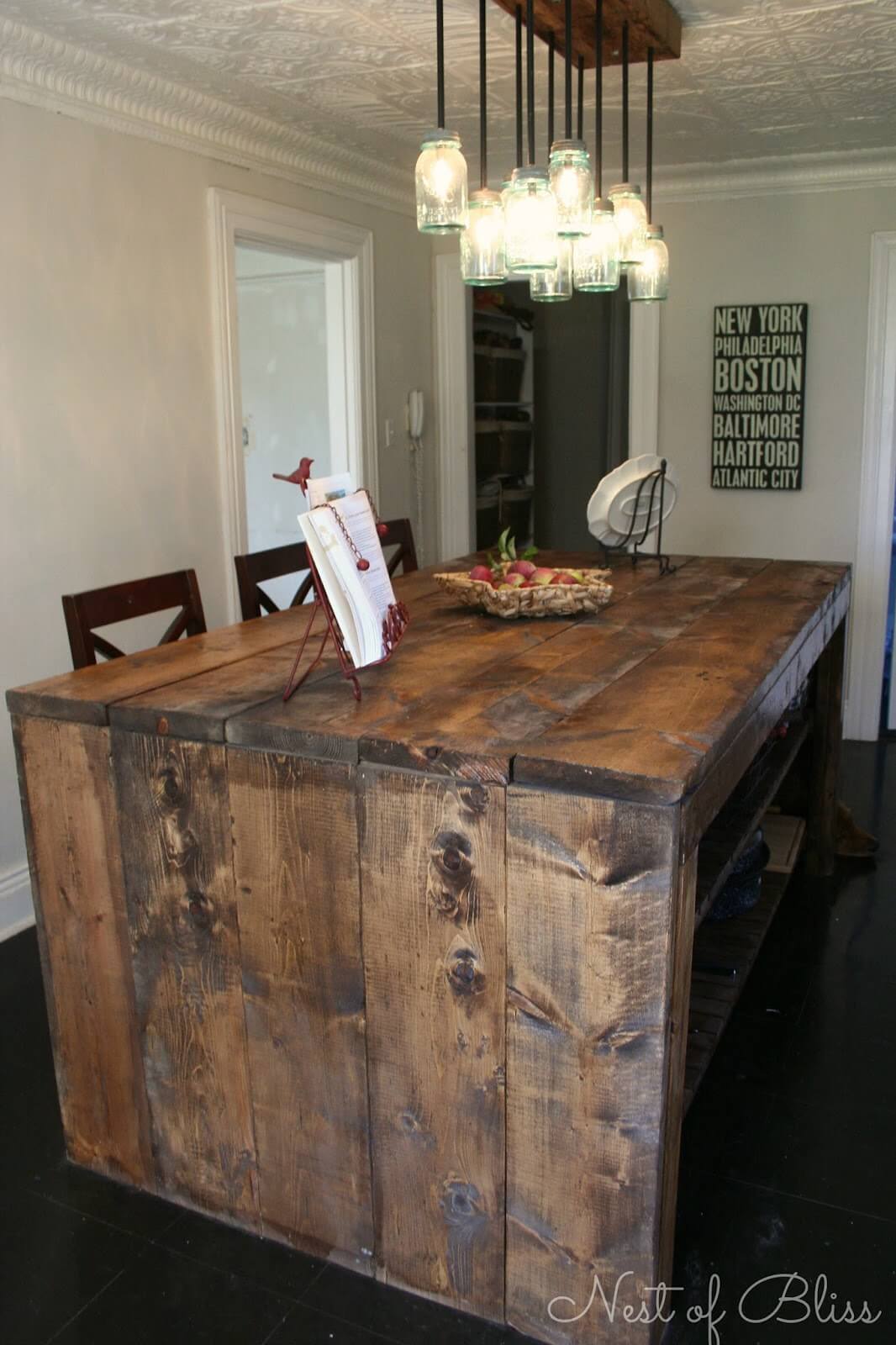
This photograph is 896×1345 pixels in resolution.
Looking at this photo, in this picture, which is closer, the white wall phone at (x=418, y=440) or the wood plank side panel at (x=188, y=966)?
the wood plank side panel at (x=188, y=966)

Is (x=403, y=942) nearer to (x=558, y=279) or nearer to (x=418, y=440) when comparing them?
(x=558, y=279)

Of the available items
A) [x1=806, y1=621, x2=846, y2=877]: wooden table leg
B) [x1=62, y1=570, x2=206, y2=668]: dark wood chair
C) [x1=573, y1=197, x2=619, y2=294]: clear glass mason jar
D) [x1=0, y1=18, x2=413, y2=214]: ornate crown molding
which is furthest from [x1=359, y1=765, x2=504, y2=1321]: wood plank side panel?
[x1=0, y1=18, x2=413, y2=214]: ornate crown molding

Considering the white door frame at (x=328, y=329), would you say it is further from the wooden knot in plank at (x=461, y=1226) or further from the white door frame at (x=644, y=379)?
the wooden knot in plank at (x=461, y=1226)

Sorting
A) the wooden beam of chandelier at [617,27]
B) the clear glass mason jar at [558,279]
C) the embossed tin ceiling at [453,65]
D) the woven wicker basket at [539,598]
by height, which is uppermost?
the embossed tin ceiling at [453,65]

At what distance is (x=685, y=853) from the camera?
145 cm

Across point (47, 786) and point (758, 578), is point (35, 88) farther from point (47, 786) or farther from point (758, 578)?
point (758, 578)

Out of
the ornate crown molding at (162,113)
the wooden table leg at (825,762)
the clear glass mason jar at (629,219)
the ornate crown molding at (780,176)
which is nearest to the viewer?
the clear glass mason jar at (629,219)

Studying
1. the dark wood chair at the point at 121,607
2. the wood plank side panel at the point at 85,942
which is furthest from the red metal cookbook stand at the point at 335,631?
the dark wood chair at the point at 121,607

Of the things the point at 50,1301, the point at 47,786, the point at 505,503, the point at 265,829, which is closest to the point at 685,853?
the point at 265,829

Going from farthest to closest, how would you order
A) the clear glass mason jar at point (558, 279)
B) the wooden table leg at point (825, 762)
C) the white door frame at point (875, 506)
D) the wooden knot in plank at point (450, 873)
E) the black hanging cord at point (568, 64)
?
the white door frame at point (875, 506) < the wooden table leg at point (825, 762) < the clear glass mason jar at point (558, 279) < the black hanging cord at point (568, 64) < the wooden knot in plank at point (450, 873)

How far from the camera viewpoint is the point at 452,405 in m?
5.09

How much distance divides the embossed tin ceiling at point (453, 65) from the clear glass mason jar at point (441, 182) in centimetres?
67

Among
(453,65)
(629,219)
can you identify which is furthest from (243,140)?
(629,219)

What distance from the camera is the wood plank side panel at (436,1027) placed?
1.56 meters
